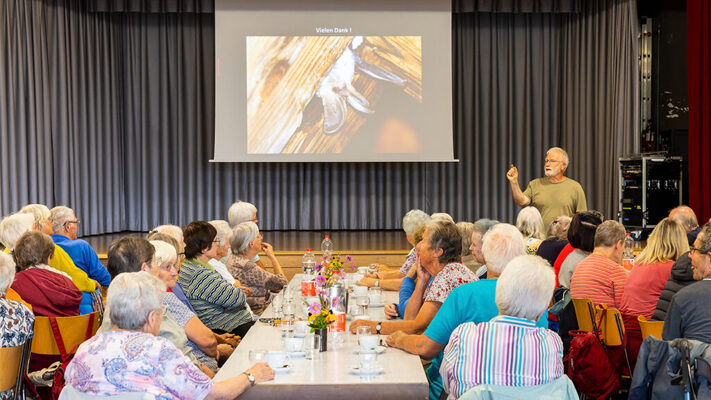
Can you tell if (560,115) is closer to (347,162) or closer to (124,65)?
(347,162)

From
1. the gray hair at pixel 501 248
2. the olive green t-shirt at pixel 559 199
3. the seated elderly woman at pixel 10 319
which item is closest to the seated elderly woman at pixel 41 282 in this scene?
the seated elderly woman at pixel 10 319

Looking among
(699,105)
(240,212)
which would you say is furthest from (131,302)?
Result: (699,105)

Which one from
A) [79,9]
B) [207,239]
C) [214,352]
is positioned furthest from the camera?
[79,9]

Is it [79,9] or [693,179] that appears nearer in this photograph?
[693,179]

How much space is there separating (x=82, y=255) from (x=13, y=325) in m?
2.51

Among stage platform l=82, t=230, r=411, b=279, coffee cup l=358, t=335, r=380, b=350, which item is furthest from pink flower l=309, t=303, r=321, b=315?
stage platform l=82, t=230, r=411, b=279

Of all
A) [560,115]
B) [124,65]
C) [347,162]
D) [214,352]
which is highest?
[124,65]

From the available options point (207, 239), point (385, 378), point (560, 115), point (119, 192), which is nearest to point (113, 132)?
point (119, 192)

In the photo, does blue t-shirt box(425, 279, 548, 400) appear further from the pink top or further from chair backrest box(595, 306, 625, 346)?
the pink top

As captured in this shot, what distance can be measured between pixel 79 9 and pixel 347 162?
4302 mm

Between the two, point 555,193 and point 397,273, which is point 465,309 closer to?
point 397,273

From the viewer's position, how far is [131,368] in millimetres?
2287

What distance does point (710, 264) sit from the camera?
3232 millimetres

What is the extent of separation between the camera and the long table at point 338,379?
2.55m
